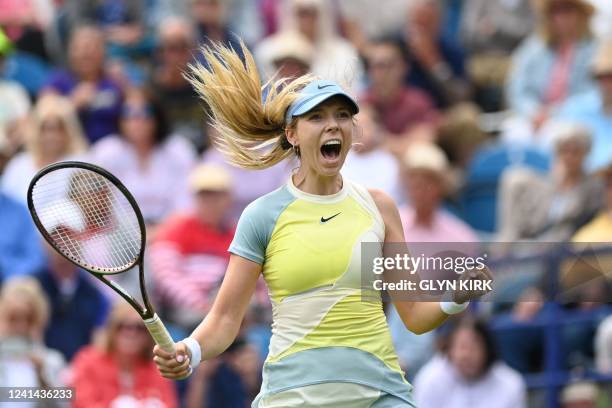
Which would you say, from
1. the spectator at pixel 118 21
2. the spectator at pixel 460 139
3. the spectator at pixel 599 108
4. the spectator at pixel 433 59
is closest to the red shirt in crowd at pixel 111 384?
the spectator at pixel 599 108

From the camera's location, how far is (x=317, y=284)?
212 inches

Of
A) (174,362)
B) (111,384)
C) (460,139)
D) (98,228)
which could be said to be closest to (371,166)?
(460,139)

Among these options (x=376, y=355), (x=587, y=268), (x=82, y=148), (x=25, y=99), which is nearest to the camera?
(x=376, y=355)

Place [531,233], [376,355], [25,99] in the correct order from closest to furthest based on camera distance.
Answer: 1. [376,355]
2. [531,233]
3. [25,99]

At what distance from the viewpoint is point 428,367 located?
29.0 feet

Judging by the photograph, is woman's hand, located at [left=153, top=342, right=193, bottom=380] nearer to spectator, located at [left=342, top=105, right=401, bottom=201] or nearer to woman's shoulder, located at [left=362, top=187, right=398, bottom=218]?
woman's shoulder, located at [left=362, top=187, right=398, bottom=218]

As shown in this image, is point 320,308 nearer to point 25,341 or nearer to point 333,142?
point 333,142

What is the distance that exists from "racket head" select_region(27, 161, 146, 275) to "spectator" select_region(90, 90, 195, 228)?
2.92 m

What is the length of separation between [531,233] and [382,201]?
13.7ft

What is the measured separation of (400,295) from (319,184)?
514mm

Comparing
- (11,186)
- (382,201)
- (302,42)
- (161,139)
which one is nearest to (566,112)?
(302,42)

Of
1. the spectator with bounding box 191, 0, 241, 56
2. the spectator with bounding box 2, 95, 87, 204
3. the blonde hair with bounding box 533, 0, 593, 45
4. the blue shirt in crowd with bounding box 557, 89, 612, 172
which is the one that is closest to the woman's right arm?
the blue shirt in crowd with bounding box 557, 89, 612, 172

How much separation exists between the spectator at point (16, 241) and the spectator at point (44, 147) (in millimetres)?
237

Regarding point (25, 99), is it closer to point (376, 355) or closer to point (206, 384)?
point (206, 384)
